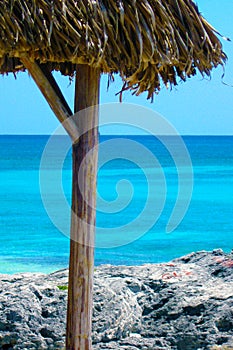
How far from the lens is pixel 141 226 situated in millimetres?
20391

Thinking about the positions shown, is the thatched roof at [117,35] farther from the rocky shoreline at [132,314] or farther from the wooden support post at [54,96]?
the rocky shoreline at [132,314]

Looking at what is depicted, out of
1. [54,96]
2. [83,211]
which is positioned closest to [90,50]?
[54,96]

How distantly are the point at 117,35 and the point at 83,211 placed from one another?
1.21 meters

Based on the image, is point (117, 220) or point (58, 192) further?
point (58, 192)

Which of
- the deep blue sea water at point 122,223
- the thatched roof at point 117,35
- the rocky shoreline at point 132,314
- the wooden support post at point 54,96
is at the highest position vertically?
the deep blue sea water at point 122,223

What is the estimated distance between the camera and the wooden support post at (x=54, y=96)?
15.6 ft

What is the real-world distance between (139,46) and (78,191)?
3.49 ft

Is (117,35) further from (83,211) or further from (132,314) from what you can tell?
(132,314)

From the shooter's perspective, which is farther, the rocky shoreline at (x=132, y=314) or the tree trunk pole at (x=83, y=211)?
the rocky shoreline at (x=132, y=314)

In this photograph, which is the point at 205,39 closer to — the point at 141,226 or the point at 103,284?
the point at 103,284

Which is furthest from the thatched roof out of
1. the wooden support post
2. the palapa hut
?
the wooden support post

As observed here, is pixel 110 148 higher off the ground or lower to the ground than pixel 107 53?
higher

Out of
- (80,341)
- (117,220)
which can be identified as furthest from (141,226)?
(80,341)

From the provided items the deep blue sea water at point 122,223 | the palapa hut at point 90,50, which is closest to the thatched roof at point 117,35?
the palapa hut at point 90,50
